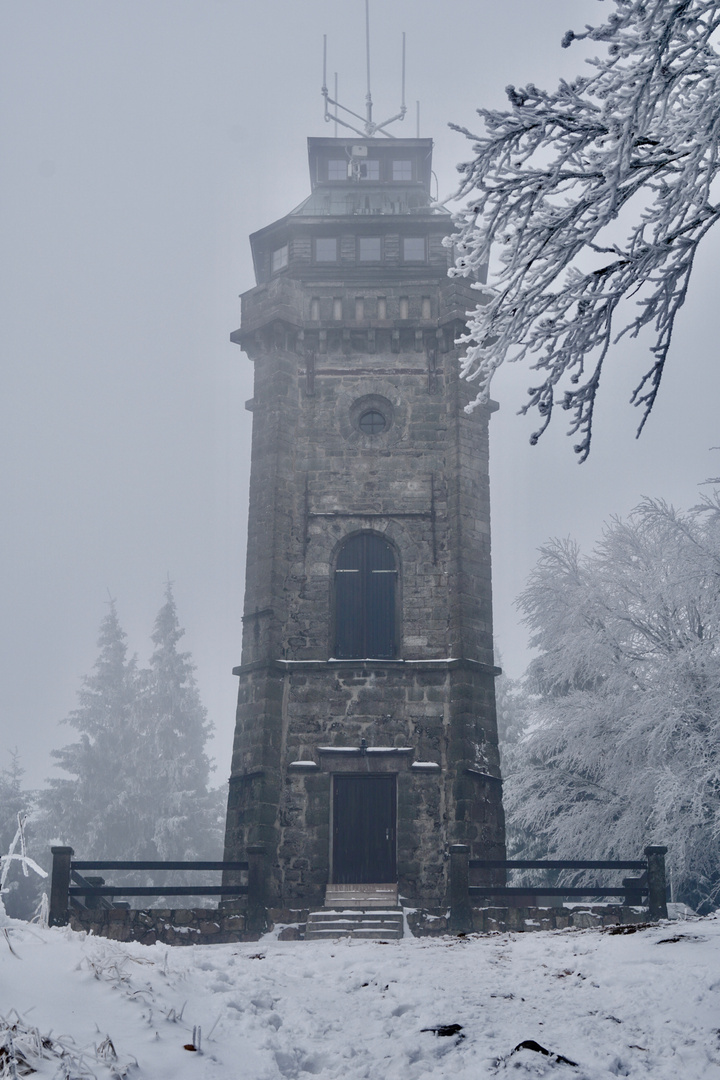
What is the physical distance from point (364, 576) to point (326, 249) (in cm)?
821

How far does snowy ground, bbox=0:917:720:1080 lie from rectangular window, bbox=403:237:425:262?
58.9ft

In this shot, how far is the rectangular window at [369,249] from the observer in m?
24.1

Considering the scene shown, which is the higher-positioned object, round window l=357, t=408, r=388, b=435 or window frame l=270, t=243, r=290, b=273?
window frame l=270, t=243, r=290, b=273

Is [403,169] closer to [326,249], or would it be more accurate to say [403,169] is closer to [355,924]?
[326,249]

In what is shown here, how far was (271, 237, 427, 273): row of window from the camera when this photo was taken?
79.2ft

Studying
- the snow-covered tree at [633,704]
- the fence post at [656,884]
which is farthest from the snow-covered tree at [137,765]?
the fence post at [656,884]

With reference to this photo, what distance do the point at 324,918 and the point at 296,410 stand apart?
10.4m

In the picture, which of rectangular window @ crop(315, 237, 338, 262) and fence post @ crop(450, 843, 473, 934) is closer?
fence post @ crop(450, 843, 473, 934)

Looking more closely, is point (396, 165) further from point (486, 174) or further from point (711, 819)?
point (486, 174)

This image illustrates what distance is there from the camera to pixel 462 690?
1966 centimetres

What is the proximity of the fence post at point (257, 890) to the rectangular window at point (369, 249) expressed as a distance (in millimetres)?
13783

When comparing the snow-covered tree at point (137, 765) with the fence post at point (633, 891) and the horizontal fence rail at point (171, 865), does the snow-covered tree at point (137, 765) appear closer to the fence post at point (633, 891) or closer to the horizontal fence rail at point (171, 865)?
the horizontal fence rail at point (171, 865)

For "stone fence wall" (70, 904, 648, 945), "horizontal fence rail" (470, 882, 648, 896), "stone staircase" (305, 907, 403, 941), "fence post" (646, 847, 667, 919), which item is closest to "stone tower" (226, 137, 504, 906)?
"stone staircase" (305, 907, 403, 941)

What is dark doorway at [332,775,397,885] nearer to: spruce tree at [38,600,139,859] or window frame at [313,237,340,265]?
window frame at [313,237,340,265]
